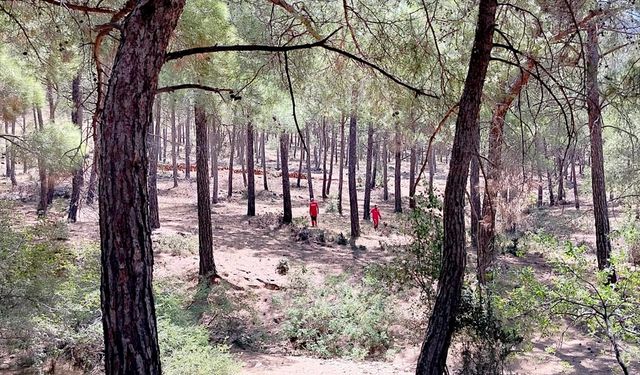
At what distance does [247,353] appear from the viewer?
7.38 meters

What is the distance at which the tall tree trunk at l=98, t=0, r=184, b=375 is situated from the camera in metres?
2.39

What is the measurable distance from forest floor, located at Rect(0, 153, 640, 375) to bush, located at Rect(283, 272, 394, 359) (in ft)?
0.97

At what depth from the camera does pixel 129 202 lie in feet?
8.05

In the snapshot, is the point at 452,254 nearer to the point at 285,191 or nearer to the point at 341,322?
the point at 341,322

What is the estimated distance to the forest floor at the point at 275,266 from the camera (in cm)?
710

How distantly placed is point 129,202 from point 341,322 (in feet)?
21.5

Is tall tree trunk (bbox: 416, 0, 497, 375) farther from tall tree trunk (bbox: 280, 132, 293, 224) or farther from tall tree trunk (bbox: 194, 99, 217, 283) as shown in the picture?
tall tree trunk (bbox: 280, 132, 293, 224)

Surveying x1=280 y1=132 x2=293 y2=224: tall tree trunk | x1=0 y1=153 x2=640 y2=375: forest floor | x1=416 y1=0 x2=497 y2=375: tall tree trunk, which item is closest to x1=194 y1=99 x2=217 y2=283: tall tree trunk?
x1=0 y1=153 x2=640 y2=375: forest floor

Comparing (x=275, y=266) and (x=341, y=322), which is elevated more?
(x=275, y=266)

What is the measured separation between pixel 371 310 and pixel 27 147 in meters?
6.76

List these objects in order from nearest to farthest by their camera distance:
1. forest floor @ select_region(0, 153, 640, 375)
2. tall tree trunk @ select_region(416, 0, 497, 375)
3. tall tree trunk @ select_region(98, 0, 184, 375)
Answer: tall tree trunk @ select_region(98, 0, 184, 375), tall tree trunk @ select_region(416, 0, 497, 375), forest floor @ select_region(0, 153, 640, 375)

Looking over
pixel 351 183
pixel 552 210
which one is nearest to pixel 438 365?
pixel 351 183

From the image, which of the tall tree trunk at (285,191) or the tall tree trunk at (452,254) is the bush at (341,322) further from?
the tall tree trunk at (285,191)

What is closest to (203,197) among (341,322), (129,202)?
(341,322)
